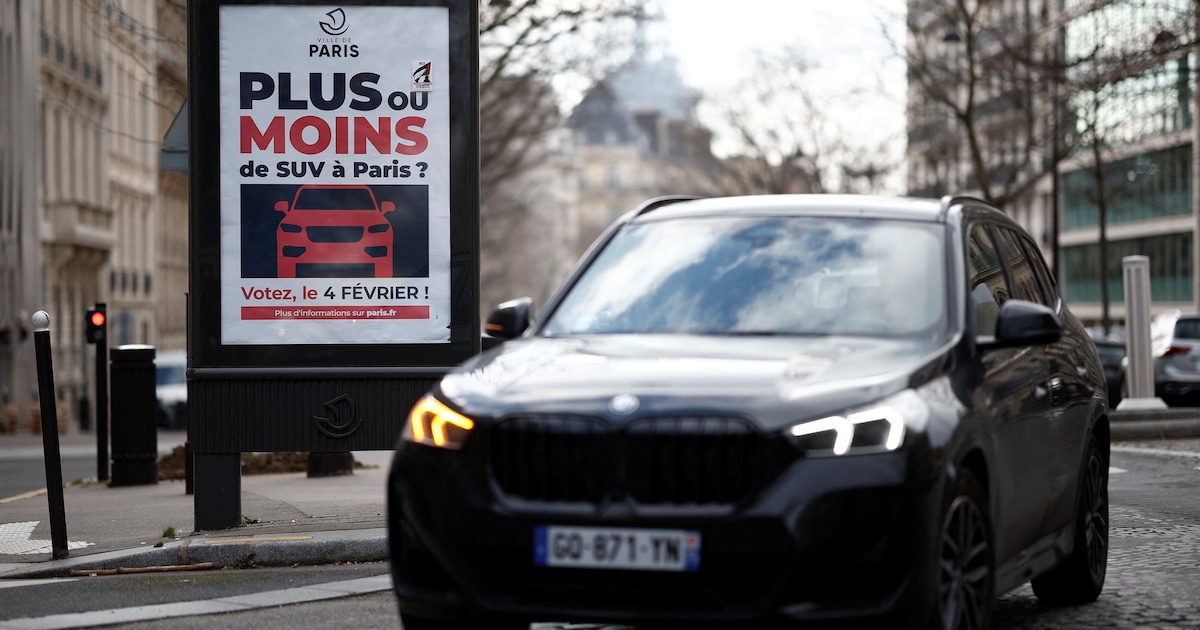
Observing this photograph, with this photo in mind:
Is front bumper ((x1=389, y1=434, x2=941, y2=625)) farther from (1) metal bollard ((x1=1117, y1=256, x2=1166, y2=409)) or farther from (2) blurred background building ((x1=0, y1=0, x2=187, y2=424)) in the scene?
(2) blurred background building ((x1=0, y1=0, x2=187, y2=424))

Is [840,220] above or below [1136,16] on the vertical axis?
below

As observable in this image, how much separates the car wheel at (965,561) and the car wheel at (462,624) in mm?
1209

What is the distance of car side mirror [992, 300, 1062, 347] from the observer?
6145mm

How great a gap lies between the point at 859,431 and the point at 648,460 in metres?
0.60

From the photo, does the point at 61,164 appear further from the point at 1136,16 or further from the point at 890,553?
the point at 890,553

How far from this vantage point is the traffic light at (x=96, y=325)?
58.2 feet

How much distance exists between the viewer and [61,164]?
48.6 meters

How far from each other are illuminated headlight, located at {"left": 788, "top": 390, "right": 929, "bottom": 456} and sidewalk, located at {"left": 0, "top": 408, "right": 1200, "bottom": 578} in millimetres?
3702

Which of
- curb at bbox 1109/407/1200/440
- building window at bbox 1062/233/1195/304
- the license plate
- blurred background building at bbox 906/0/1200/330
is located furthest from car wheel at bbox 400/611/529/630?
building window at bbox 1062/233/1195/304

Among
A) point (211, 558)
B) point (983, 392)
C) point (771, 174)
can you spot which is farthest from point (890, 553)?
point (771, 174)

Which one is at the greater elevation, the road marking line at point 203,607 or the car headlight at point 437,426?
the car headlight at point 437,426

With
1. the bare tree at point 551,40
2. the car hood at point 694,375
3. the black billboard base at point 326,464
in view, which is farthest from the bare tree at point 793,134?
the car hood at point 694,375

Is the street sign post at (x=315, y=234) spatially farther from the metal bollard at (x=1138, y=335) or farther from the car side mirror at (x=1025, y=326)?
the metal bollard at (x=1138, y=335)

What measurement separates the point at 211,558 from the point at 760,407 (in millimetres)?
4737
